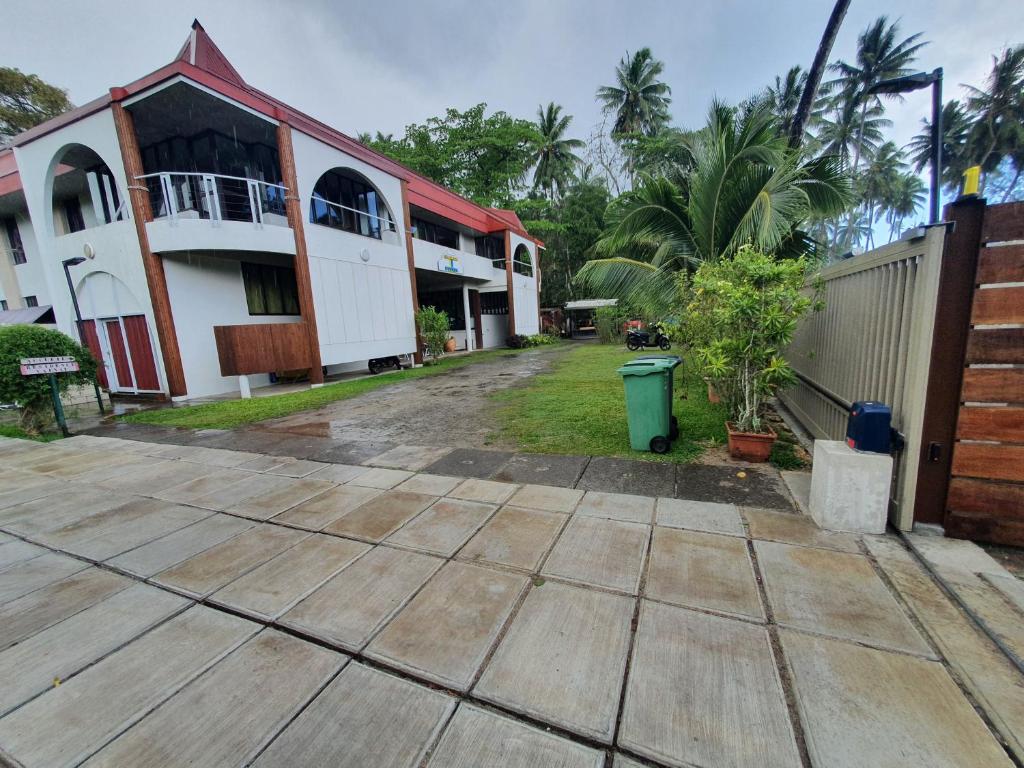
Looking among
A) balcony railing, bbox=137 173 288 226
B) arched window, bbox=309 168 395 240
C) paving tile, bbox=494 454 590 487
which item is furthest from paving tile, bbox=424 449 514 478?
arched window, bbox=309 168 395 240

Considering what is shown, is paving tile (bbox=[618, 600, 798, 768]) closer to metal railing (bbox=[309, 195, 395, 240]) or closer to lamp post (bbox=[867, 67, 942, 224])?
lamp post (bbox=[867, 67, 942, 224])

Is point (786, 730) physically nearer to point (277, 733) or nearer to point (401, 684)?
point (401, 684)

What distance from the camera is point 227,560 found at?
262 cm

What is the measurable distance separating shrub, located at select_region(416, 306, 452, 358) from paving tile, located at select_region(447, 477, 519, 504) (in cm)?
1110

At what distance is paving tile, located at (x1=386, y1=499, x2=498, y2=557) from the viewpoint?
2664 millimetres

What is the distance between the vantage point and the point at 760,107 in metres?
6.44

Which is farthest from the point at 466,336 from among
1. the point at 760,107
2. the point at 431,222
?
the point at 760,107

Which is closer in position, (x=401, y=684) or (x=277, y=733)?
(x=277, y=733)

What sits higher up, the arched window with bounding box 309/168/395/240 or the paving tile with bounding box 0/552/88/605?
the arched window with bounding box 309/168/395/240

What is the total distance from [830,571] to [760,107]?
24.0 ft

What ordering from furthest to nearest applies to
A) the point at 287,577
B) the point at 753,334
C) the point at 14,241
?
the point at 14,241 → the point at 753,334 → the point at 287,577

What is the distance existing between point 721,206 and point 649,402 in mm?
4202

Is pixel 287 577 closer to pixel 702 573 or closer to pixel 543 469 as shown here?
pixel 543 469

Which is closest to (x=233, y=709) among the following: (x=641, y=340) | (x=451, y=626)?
(x=451, y=626)
